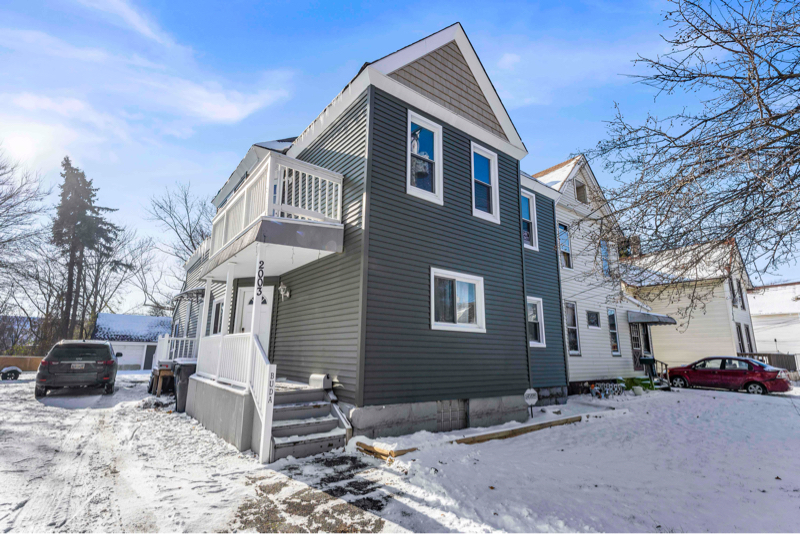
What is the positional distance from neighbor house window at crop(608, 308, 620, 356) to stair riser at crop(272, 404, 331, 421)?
470 inches

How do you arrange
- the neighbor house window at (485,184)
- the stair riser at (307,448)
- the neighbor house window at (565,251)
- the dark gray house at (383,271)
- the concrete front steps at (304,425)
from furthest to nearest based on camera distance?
the neighbor house window at (565,251) → the neighbor house window at (485,184) → the dark gray house at (383,271) → the concrete front steps at (304,425) → the stair riser at (307,448)

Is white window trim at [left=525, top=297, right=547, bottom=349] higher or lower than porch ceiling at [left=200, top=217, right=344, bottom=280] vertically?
lower

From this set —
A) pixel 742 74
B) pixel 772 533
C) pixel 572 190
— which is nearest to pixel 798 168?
pixel 742 74

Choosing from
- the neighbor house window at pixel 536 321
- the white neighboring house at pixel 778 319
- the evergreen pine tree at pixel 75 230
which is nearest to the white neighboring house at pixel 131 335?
the evergreen pine tree at pixel 75 230

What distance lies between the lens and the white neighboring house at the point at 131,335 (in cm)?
2677

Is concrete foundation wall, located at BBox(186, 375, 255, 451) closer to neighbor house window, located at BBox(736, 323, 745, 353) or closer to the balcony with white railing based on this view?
the balcony with white railing

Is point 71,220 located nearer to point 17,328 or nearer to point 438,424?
point 17,328

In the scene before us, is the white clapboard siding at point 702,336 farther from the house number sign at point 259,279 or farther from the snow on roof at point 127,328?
the snow on roof at point 127,328

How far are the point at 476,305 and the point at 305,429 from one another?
168 inches

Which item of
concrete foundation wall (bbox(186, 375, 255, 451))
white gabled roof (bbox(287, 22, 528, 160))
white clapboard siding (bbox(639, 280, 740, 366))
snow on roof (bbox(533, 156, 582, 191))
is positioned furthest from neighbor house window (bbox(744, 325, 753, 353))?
concrete foundation wall (bbox(186, 375, 255, 451))

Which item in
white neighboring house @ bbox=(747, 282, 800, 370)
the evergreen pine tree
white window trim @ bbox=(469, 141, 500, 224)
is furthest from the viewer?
white neighboring house @ bbox=(747, 282, 800, 370)

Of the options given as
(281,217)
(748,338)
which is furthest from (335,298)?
(748,338)

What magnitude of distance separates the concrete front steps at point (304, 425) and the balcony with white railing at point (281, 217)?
2.50 meters

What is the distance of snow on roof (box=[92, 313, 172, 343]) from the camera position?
26.6 m
